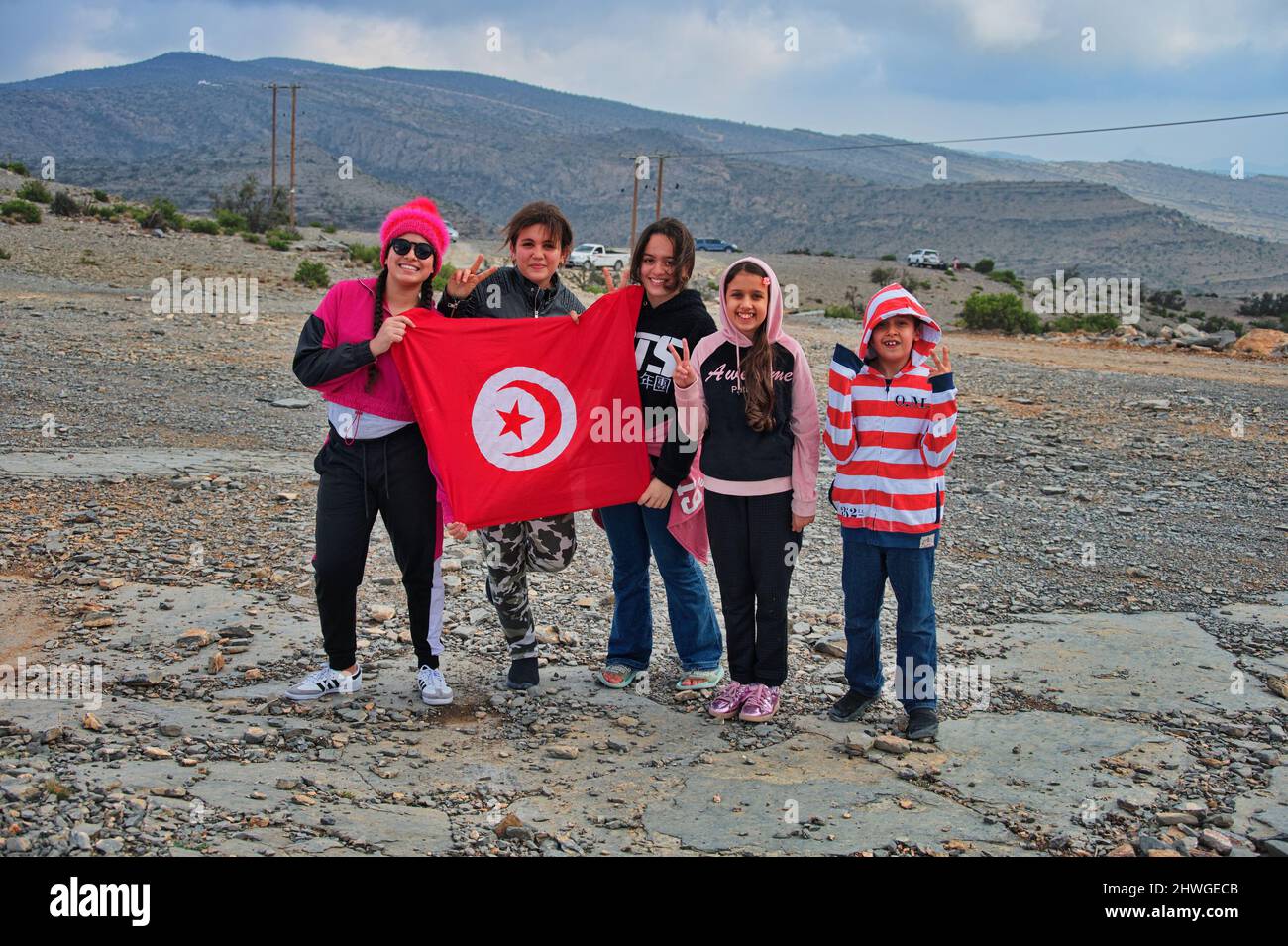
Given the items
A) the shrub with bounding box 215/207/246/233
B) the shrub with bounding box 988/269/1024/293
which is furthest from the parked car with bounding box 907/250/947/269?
the shrub with bounding box 215/207/246/233

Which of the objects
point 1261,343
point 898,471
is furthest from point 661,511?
point 1261,343

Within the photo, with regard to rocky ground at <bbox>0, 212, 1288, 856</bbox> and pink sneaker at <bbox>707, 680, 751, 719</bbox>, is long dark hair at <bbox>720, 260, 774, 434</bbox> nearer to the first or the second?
pink sneaker at <bbox>707, 680, 751, 719</bbox>

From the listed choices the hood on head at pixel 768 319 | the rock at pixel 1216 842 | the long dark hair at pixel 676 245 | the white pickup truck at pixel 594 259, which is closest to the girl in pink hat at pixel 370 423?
the long dark hair at pixel 676 245

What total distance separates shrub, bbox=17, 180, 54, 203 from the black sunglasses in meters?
29.3

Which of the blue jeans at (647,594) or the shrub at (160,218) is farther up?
the shrub at (160,218)

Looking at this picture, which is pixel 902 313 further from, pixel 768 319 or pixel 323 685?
pixel 323 685

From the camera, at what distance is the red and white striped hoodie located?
15.4 feet

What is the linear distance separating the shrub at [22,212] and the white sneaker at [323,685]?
1001 inches

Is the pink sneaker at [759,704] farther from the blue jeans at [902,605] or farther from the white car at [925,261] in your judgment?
the white car at [925,261]

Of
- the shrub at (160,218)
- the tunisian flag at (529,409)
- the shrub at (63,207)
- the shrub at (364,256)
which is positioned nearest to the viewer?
the tunisian flag at (529,409)

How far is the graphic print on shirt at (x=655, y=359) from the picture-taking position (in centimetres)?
503

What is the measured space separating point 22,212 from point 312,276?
844 cm

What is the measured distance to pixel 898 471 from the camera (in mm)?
4727

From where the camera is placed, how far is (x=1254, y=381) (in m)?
17.0
